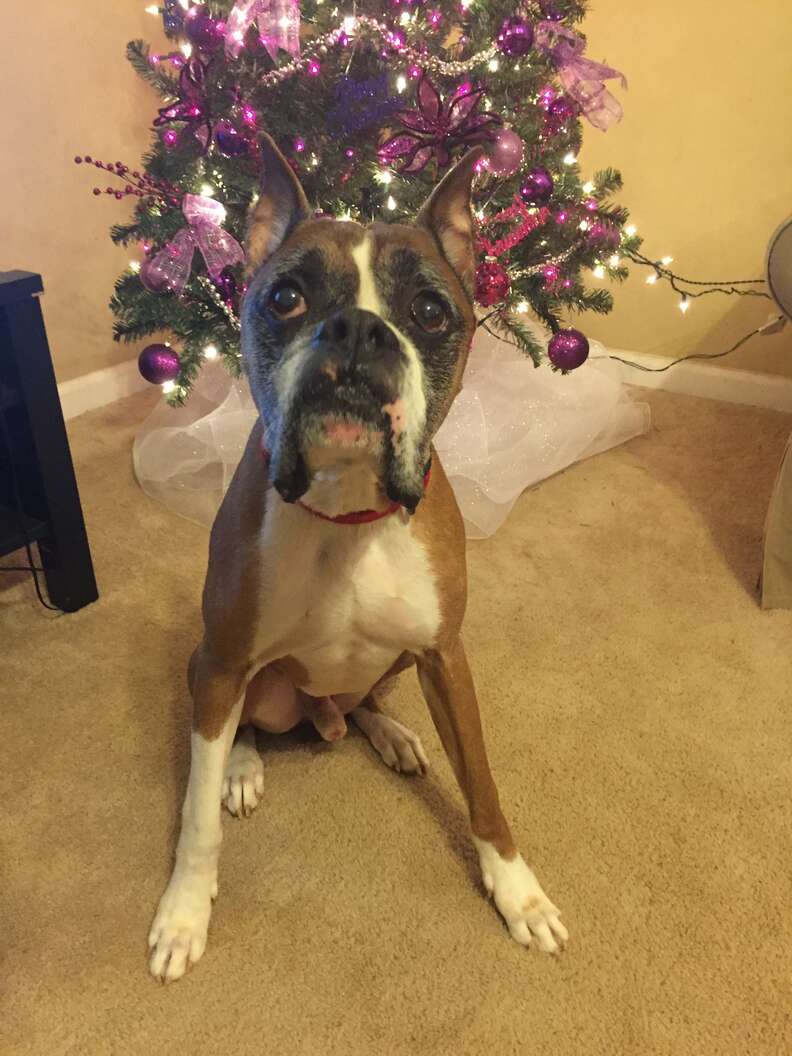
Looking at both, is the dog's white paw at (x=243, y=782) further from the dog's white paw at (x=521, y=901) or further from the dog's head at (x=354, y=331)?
the dog's head at (x=354, y=331)

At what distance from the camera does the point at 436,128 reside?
181 centimetres

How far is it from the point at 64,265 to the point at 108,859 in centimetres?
215

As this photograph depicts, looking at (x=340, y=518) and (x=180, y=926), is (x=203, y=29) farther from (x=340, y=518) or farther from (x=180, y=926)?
(x=180, y=926)

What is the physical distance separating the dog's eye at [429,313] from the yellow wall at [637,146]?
210 cm

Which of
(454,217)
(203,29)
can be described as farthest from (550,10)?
(454,217)

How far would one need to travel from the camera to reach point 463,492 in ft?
7.62

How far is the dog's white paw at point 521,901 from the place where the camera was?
3.95 feet

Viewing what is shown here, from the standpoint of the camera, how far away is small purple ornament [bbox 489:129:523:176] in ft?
5.91

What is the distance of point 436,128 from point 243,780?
1.44 meters

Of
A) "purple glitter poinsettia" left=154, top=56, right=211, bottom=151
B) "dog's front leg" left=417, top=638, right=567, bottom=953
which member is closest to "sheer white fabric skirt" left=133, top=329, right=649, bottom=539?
"purple glitter poinsettia" left=154, top=56, right=211, bottom=151

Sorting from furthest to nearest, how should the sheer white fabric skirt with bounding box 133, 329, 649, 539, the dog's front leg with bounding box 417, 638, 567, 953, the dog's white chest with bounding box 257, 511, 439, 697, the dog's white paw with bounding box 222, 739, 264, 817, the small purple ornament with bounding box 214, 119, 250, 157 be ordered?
the sheer white fabric skirt with bounding box 133, 329, 649, 539 < the small purple ornament with bounding box 214, 119, 250, 157 < the dog's white paw with bounding box 222, 739, 264, 817 < the dog's front leg with bounding box 417, 638, 567, 953 < the dog's white chest with bounding box 257, 511, 439, 697

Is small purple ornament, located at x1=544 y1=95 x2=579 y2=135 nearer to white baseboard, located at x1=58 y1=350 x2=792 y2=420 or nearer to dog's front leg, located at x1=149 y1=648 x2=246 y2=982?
white baseboard, located at x1=58 y1=350 x2=792 y2=420

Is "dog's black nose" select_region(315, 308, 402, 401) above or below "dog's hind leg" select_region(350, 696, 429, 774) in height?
above

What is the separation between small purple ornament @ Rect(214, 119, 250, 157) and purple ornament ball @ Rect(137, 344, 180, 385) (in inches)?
19.7
